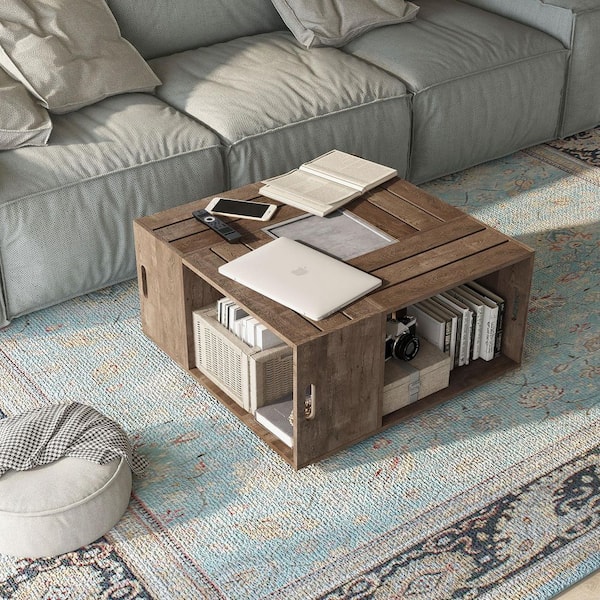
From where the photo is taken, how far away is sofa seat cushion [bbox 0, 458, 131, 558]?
1970 millimetres

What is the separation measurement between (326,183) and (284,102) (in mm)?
545

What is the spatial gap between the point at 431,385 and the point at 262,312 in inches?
21.3

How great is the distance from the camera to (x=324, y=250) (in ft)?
7.84

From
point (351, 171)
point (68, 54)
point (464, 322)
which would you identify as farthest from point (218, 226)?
point (68, 54)

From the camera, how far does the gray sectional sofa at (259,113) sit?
272cm

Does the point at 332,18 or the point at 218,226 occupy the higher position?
the point at 332,18

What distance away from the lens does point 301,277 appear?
2.25 metres

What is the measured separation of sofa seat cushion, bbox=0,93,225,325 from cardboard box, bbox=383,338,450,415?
881 mm

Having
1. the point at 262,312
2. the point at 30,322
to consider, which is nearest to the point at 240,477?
the point at 262,312

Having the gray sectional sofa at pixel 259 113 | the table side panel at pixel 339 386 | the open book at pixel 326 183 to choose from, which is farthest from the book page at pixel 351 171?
the table side panel at pixel 339 386

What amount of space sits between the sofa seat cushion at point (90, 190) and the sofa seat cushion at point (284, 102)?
4.5 inches

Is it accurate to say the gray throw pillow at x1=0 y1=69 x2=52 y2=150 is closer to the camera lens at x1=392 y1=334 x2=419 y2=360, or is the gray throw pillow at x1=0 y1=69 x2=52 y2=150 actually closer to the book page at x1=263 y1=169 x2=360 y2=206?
the book page at x1=263 y1=169 x2=360 y2=206

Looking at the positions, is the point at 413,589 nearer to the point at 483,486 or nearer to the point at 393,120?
the point at 483,486

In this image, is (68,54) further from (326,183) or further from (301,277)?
(301,277)
